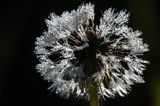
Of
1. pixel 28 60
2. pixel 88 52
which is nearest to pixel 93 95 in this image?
pixel 88 52

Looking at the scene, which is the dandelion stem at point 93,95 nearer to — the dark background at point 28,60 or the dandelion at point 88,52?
the dandelion at point 88,52

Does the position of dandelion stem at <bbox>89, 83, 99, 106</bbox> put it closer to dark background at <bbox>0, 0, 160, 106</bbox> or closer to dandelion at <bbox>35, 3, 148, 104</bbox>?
dandelion at <bbox>35, 3, 148, 104</bbox>

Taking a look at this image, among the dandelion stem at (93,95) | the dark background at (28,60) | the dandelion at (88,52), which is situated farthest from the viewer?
the dark background at (28,60)

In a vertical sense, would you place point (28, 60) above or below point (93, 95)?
above

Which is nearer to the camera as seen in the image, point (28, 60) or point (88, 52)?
point (88, 52)

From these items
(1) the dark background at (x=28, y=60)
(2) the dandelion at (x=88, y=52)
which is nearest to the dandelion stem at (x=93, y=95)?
(2) the dandelion at (x=88, y=52)

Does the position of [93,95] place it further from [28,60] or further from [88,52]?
[28,60]

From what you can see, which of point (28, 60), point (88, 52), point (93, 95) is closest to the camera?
point (93, 95)

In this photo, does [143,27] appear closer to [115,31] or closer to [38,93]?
[115,31]

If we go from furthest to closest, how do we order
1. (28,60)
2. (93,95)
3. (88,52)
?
(28,60) → (88,52) → (93,95)

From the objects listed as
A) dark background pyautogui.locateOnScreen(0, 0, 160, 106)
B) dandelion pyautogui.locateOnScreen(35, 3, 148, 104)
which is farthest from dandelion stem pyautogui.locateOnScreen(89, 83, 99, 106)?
dark background pyautogui.locateOnScreen(0, 0, 160, 106)

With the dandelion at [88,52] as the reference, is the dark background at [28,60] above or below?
above
